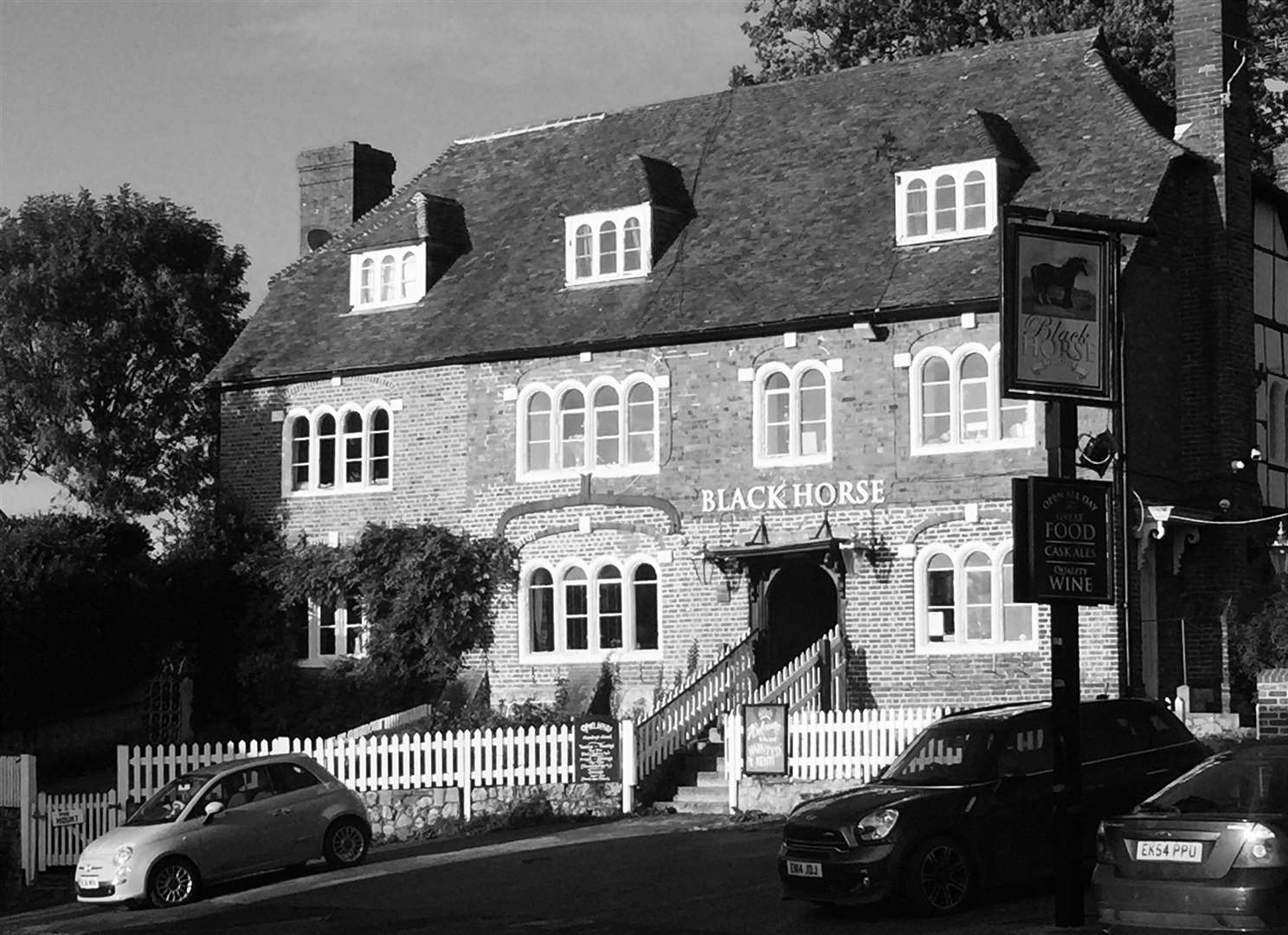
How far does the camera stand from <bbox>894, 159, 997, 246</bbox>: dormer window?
3203 centimetres

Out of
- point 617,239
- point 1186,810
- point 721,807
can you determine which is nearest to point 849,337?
point 617,239

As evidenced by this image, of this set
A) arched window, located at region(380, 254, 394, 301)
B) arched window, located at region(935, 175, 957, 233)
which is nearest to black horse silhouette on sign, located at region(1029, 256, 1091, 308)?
arched window, located at region(935, 175, 957, 233)

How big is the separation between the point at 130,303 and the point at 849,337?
19413mm

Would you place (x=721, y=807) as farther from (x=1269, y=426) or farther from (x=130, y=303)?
(x=130, y=303)

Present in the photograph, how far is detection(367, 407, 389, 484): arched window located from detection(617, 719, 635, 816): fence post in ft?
34.4

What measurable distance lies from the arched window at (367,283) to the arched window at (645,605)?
25.9 feet

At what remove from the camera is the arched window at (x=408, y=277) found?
38.0 meters

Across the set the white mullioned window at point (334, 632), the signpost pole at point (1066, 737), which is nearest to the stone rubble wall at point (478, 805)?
the white mullioned window at point (334, 632)

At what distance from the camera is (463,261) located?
37.9m

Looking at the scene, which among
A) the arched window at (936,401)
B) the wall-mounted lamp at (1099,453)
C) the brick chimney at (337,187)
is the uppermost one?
the brick chimney at (337,187)

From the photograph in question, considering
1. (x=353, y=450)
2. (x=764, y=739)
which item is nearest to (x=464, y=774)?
(x=764, y=739)

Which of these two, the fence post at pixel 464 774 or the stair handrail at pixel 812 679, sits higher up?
the stair handrail at pixel 812 679

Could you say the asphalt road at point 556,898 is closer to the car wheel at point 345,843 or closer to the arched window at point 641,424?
the car wheel at point 345,843

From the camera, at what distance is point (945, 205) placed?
3262cm
